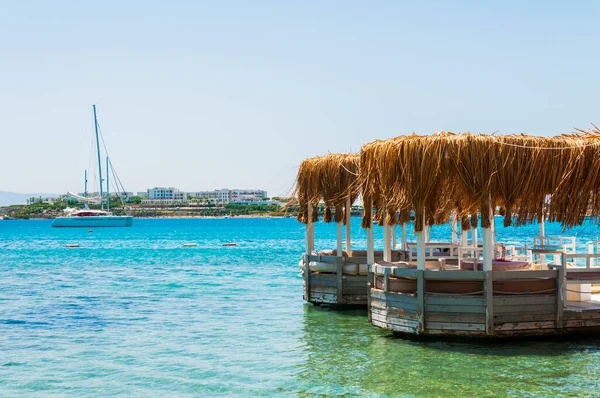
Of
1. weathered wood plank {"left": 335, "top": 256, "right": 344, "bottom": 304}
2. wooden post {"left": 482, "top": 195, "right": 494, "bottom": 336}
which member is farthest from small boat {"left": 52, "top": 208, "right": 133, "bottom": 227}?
wooden post {"left": 482, "top": 195, "right": 494, "bottom": 336}

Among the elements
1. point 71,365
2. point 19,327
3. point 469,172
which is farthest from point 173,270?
point 469,172

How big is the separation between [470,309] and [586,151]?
4139 mm

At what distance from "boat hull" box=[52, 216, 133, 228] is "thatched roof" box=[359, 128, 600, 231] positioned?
12735 cm

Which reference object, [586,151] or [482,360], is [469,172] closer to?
[586,151]

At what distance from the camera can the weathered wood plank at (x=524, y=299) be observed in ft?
51.0

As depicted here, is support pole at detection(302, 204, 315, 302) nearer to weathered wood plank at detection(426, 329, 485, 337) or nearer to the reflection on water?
the reflection on water

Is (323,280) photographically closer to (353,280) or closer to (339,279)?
(339,279)

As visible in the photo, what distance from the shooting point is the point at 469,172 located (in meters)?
15.6

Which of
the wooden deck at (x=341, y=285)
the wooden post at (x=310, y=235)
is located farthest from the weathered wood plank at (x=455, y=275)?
the wooden post at (x=310, y=235)

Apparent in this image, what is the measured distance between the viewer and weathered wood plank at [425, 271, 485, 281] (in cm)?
1552

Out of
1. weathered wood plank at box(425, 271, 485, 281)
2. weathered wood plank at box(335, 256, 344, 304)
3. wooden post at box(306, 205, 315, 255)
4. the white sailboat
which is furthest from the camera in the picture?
the white sailboat

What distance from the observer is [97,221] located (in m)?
142

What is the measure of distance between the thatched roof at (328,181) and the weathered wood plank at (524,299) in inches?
226

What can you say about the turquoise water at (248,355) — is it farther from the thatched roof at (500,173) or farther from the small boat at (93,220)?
the small boat at (93,220)
